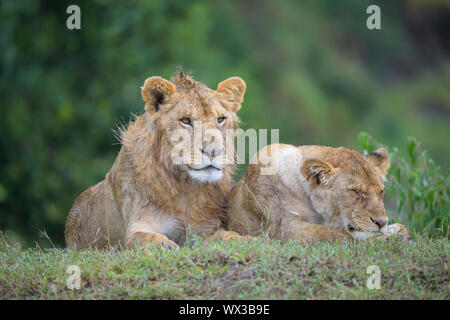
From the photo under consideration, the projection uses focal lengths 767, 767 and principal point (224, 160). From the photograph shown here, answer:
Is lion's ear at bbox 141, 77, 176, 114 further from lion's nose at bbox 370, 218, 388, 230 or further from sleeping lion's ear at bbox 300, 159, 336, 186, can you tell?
lion's nose at bbox 370, 218, 388, 230

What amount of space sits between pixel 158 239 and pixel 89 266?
0.81 metres

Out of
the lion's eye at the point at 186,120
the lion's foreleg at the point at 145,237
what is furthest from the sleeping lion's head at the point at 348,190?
the lion's foreleg at the point at 145,237

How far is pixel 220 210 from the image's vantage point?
23.5ft

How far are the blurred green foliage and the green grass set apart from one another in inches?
73.2

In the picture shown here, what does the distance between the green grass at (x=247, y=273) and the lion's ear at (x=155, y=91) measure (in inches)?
55.3

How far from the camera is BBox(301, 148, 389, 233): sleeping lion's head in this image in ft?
20.3

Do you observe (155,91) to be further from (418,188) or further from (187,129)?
(418,188)

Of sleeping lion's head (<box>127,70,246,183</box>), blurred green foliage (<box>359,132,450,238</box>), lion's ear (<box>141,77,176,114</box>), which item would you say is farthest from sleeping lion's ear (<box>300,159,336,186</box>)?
blurred green foliage (<box>359,132,450,238</box>)

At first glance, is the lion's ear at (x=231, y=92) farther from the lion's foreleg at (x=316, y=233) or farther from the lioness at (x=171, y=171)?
the lion's foreleg at (x=316, y=233)

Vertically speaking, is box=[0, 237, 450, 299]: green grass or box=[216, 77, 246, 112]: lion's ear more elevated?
box=[216, 77, 246, 112]: lion's ear

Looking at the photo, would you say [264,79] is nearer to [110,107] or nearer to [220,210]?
[110,107]

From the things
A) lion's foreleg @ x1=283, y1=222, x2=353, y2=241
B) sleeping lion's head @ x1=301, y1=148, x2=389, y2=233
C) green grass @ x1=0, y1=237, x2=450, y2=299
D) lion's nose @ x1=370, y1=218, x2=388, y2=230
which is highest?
sleeping lion's head @ x1=301, y1=148, x2=389, y2=233

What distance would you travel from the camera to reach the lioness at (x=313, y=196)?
6230 mm
